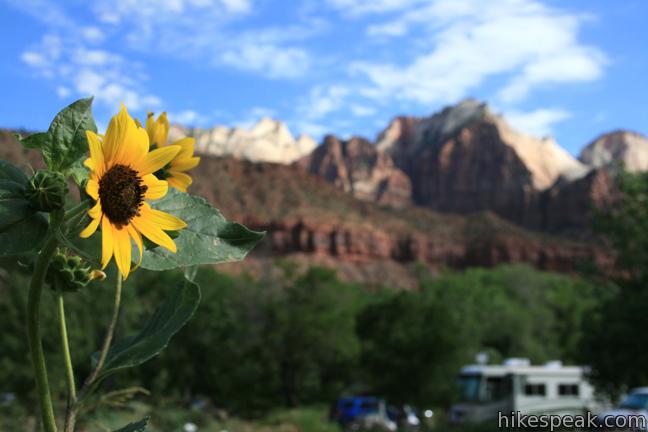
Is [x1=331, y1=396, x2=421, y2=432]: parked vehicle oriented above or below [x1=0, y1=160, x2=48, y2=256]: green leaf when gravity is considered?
below

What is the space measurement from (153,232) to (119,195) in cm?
6

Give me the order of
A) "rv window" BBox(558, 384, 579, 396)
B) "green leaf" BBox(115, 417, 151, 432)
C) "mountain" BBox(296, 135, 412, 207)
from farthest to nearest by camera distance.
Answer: "mountain" BBox(296, 135, 412, 207) → "rv window" BBox(558, 384, 579, 396) → "green leaf" BBox(115, 417, 151, 432)

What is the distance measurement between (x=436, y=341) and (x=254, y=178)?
3003 inches

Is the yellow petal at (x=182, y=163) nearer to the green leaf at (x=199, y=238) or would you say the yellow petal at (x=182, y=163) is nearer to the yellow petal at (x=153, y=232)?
the green leaf at (x=199, y=238)

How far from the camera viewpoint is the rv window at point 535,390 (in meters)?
23.6

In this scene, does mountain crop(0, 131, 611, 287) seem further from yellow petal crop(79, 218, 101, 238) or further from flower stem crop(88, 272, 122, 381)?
yellow petal crop(79, 218, 101, 238)

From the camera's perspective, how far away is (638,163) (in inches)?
7633

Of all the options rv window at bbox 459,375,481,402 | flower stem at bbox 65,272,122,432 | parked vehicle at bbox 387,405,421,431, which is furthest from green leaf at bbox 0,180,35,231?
rv window at bbox 459,375,481,402

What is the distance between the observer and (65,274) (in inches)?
41.3

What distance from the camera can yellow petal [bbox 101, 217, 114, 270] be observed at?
825 mm

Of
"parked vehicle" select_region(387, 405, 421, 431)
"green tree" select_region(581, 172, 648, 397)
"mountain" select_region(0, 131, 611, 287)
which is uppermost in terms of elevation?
"mountain" select_region(0, 131, 611, 287)

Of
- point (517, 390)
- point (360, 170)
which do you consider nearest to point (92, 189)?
point (517, 390)

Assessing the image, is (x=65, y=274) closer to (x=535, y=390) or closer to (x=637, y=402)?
(x=637, y=402)

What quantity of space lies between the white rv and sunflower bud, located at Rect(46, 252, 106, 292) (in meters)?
22.9
